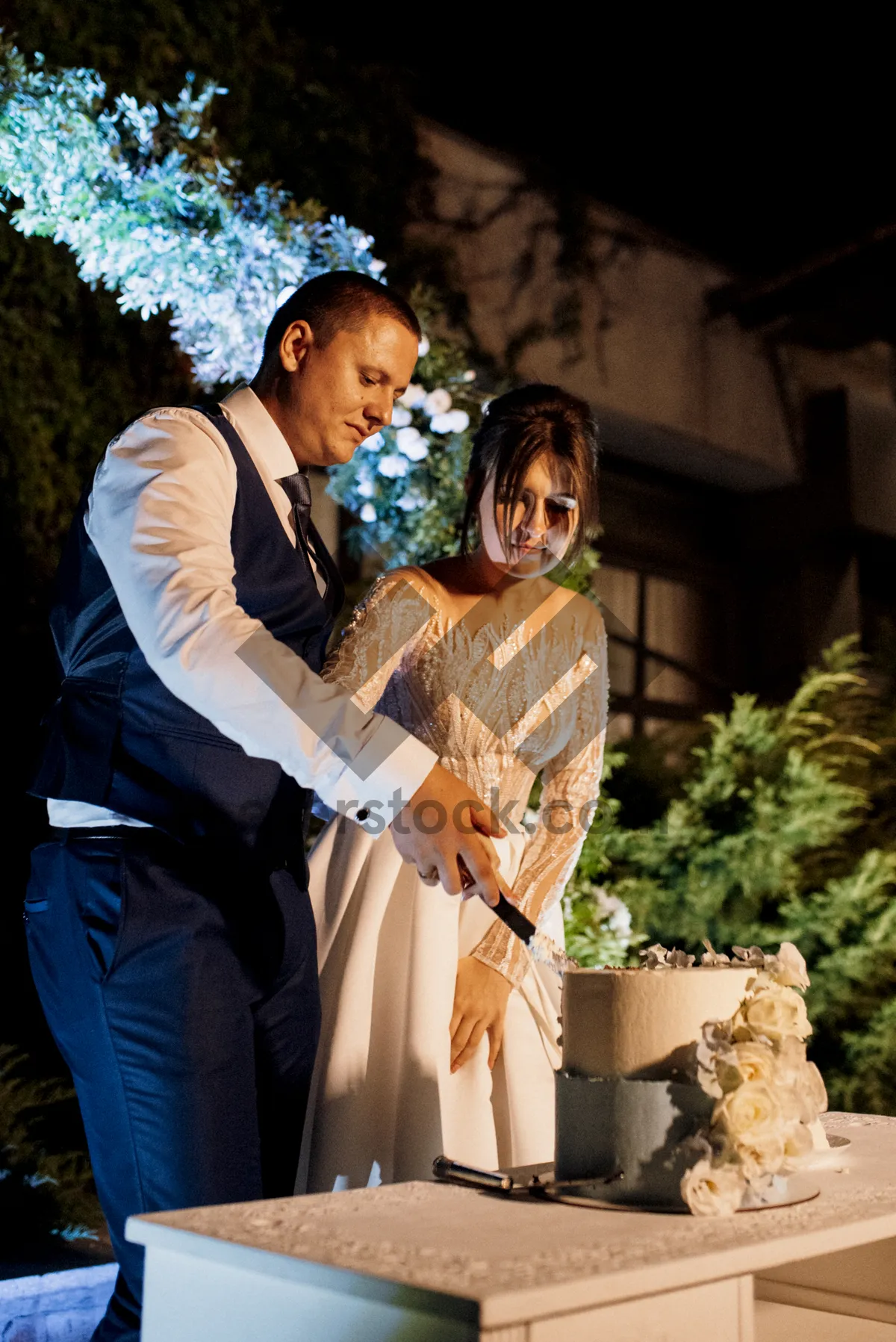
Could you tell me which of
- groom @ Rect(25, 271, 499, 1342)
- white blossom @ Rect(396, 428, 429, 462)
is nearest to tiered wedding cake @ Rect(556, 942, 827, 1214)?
groom @ Rect(25, 271, 499, 1342)

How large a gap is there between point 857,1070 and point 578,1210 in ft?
12.0

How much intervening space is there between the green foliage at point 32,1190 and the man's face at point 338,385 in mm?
1897

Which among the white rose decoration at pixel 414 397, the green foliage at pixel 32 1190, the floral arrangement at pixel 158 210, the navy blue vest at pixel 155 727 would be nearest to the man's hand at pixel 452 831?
the navy blue vest at pixel 155 727

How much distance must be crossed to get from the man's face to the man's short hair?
13 mm

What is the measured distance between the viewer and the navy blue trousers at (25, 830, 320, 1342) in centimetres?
163

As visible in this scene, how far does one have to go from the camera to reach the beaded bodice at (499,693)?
7.84 ft

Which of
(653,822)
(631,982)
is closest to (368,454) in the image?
(653,822)

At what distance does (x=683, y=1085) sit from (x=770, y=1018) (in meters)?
0.11

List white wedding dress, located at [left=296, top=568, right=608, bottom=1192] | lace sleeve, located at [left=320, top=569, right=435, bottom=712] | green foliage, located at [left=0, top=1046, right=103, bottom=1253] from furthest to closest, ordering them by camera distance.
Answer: green foliage, located at [left=0, top=1046, right=103, bottom=1253] → lace sleeve, located at [left=320, top=569, right=435, bottom=712] → white wedding dress, located at [left=296, top=568, right=608, bottom=1192]

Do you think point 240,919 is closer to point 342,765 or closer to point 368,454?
point 342,765

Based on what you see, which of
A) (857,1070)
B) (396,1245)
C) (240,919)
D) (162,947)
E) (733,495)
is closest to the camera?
(396,1245)

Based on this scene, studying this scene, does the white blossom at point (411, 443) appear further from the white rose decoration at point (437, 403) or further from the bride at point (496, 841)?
the bride at point (496, 841)

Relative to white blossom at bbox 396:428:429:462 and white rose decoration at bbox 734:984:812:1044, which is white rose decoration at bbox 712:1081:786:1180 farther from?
white blossom at bbox 396:428:429:462

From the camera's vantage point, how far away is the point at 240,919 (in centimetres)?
179
